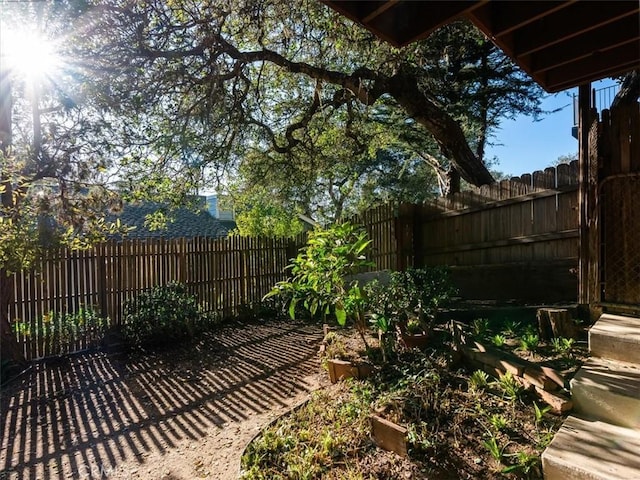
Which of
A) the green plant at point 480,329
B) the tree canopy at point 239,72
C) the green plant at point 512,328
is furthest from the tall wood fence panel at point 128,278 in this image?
the green plant at point 512,328

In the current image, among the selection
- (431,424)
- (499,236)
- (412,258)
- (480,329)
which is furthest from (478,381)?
(412,258)

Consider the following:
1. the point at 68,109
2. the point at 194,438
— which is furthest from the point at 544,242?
the point at 68,109

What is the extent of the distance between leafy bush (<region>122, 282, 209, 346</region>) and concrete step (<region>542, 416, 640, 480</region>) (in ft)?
17.4

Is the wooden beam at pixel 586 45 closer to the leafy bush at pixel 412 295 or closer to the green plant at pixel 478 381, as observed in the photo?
the leafy bush at pixel 412 295

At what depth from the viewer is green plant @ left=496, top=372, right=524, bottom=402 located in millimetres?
2311

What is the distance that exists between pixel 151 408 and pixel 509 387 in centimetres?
337

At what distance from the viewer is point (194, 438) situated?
9.61ft

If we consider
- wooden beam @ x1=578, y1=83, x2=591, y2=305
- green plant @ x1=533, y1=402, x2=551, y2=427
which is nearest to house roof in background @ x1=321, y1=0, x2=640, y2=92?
wooden beam @ x1=578, y1=83, x2=591, y2=305

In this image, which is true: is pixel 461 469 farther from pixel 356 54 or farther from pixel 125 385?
pixel 356 54

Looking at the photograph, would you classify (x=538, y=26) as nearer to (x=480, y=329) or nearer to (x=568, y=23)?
(x=568, y=23)

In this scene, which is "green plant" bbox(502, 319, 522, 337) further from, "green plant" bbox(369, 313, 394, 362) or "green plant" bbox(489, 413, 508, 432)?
"green plant" bbox(489, 413, 508, 432)

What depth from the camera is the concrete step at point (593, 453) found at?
5.14 ft

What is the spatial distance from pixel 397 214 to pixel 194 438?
15.4ft

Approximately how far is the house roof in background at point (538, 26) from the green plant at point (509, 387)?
2459 millimetres
